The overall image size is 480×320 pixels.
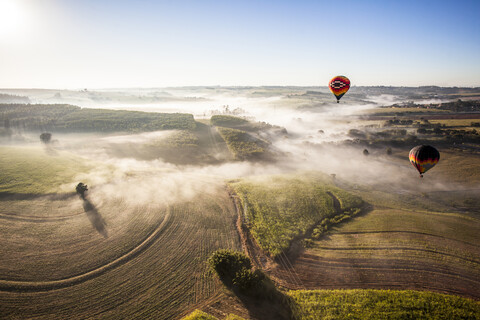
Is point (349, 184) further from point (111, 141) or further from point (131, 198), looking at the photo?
point (111, 141)

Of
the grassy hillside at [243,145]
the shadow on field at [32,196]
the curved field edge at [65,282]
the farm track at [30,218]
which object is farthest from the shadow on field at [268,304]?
the grassy hillside at [243,145]

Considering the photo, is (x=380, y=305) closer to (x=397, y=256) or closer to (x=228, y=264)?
(x=397, y=256)

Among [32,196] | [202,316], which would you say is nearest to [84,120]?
[32,196]

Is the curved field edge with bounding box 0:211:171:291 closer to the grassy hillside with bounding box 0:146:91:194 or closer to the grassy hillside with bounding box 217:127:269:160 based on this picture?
the grassy hillside with bounding box 0:146:91:194

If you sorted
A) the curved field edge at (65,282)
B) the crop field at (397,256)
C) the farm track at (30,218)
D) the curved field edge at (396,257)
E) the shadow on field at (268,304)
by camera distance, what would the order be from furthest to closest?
1. the farm track at (30,218)
2. the crop field at (397,256)
3. the curved field edge at (396,257)
4. the curved field edge at (65,282)
5. the shadow on field at (268,304)

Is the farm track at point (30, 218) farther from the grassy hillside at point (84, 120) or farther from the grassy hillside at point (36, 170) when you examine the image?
the grassy hillside at point (84, 120)

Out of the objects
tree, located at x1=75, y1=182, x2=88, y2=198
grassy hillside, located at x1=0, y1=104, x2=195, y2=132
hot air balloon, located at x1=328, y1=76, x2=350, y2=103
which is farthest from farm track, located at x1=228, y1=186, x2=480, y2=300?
grassy hillside, located at x1=0, y1=104, x2=195, y2=132
